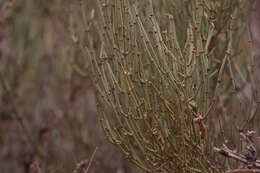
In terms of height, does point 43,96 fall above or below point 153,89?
below

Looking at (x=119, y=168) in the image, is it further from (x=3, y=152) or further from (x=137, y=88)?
(x=137, y=88)

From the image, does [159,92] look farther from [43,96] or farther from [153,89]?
[43,96]

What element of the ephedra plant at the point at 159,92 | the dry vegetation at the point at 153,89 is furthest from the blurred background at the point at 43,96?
the ephedra plant at the point at 159,92

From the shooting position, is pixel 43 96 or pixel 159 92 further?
pixel 43 96

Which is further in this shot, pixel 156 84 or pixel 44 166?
pixel 44 166

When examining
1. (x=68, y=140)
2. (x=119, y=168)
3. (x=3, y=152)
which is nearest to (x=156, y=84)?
(x=119, y=168)

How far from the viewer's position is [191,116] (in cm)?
167

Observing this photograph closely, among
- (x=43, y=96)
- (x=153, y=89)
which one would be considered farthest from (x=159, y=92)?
(x=43, y=96)

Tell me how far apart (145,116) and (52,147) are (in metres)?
2.22

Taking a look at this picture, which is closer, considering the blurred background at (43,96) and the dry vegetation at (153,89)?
the dry vegetation at (153,89)

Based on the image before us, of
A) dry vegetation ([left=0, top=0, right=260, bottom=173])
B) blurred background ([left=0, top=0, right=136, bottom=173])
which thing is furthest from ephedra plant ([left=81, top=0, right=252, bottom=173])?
blurred background ([left=0, top=0, right=136, bottom=173])

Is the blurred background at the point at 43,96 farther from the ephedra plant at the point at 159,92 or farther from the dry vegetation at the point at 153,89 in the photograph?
the ephedra plant at the point at 159,92

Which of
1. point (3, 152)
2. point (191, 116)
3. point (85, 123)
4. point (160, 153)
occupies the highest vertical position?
point (191, 116)

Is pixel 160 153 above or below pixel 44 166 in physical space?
above
